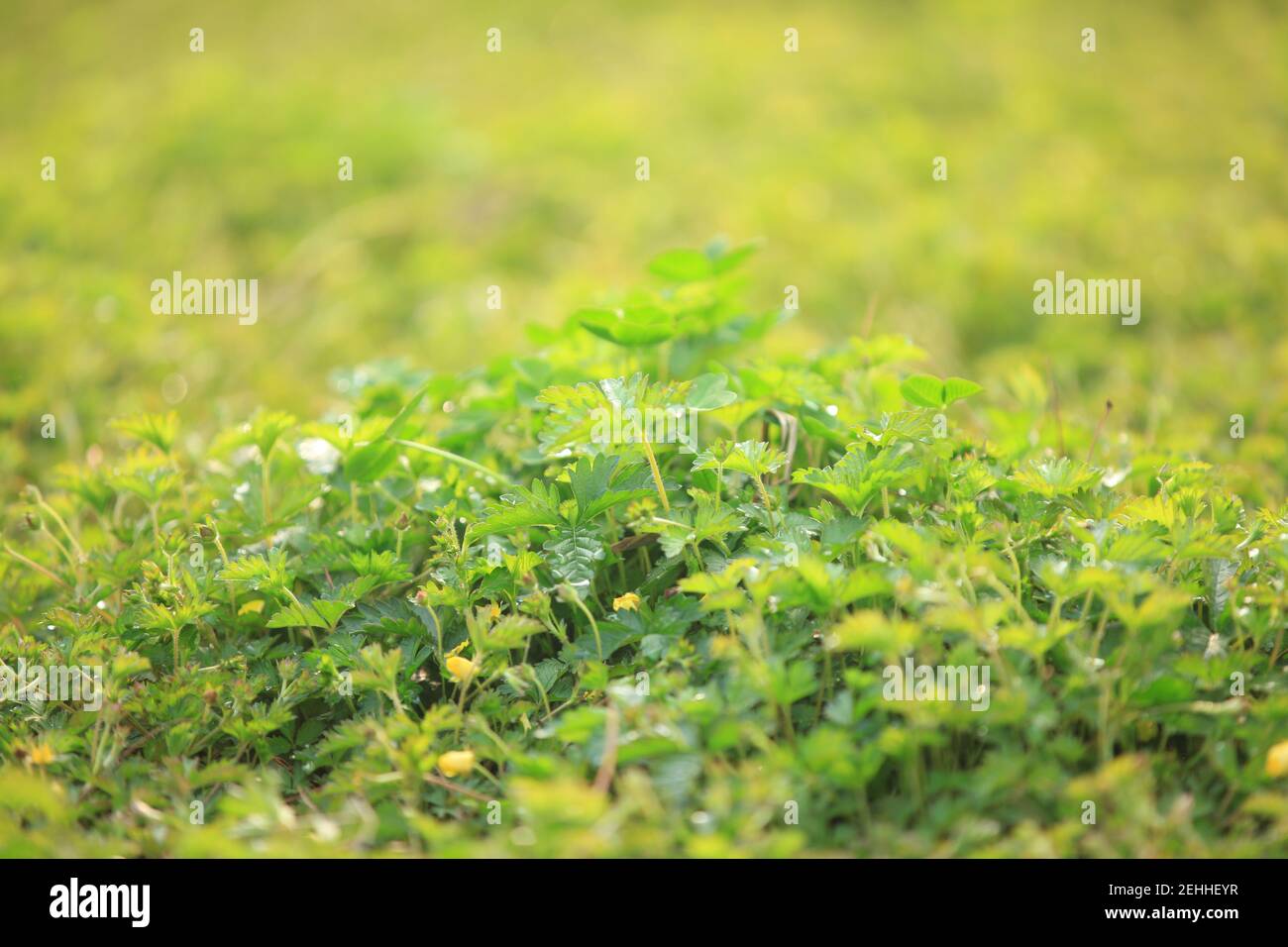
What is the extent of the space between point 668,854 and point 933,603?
0.60 metres

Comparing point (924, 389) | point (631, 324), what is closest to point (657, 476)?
point (631, 324)

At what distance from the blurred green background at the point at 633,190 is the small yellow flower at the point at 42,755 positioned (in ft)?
4.81

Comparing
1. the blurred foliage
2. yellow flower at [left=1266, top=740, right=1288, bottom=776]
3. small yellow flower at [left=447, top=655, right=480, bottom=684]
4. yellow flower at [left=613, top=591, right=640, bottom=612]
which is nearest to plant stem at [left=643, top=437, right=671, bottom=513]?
the blurred foliage

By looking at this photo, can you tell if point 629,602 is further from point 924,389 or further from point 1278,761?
point 1278,761

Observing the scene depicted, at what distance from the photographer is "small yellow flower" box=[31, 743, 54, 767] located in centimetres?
160

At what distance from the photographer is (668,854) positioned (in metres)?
1.39

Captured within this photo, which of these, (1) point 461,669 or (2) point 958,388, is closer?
(1) point 461,669

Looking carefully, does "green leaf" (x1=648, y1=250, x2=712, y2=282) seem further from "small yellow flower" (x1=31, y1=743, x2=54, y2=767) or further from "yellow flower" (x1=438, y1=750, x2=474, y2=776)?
"small yellow flower" (x1=31, y1=743, x2=54, y2=767)

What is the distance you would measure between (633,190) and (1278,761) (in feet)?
14.0

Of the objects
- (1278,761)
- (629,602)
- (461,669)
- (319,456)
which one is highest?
(319,456)

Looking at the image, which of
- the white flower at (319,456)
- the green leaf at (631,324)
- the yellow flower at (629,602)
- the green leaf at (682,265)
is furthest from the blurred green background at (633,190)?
the yellow flower at (629,602)

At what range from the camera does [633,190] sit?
202 inches
